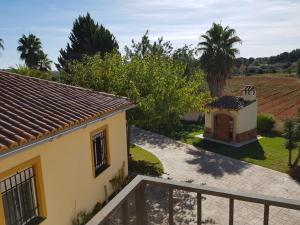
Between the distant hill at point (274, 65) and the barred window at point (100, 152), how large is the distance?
59.6 meters

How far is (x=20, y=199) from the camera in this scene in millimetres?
7637

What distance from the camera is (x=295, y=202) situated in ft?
8.23

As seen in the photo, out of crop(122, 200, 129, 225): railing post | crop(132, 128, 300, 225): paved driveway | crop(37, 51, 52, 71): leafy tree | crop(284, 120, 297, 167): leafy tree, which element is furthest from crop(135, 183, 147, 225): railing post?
crop(37, 51, 52, 71): leafy tree

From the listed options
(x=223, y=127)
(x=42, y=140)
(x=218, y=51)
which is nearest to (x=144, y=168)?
(x=223, y=127)

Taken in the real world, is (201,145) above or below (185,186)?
below

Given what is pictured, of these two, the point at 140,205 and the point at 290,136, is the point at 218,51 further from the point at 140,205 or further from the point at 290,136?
the point at 140,205

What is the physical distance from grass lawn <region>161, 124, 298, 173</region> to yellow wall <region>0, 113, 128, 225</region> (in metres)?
10.4

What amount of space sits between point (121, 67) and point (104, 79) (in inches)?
41.8

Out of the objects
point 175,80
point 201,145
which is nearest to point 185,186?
point 175,80

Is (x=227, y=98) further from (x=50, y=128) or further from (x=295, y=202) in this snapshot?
(x=295, y=202)

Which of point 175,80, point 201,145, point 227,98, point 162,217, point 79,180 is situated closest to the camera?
point 79,180

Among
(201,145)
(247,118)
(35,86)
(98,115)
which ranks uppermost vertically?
(35,86)

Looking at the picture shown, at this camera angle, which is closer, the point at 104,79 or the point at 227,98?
the point at 104,79

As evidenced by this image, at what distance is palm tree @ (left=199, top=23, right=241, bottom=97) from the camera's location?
28.3m
